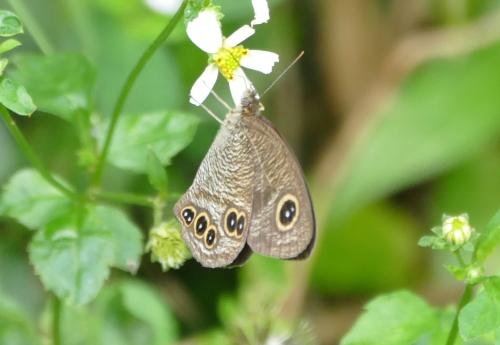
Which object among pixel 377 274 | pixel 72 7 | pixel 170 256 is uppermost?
pixel 72 7

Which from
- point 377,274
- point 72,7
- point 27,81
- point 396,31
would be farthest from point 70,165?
point 396,31

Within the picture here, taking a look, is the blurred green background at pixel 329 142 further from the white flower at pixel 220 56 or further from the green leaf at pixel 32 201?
the white flower at pixel 220 56

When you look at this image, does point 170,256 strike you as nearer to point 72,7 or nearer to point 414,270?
point 72,7

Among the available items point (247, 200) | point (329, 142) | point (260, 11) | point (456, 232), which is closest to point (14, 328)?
point (247, 200)

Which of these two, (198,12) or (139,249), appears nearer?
(198,12)

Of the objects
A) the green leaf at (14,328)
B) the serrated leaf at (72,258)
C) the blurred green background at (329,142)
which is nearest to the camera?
the serrated leaf at (72,258)

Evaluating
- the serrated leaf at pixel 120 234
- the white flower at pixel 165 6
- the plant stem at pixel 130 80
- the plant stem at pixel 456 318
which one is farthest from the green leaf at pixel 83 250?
the white flower at pixel 165 6
